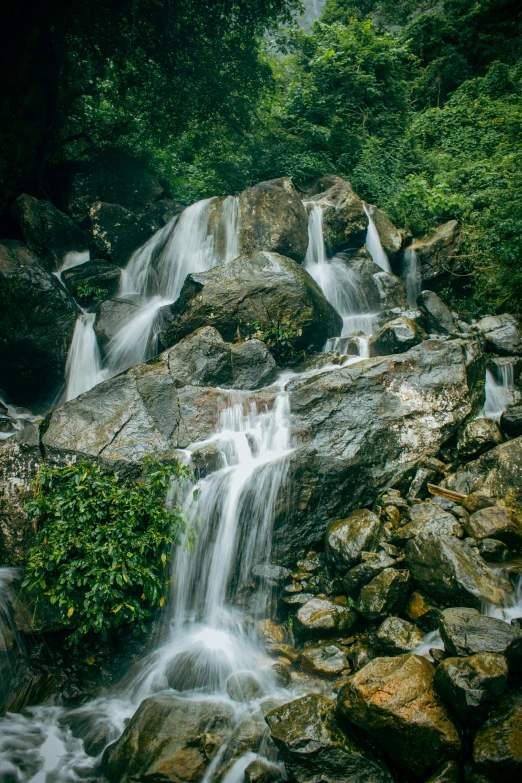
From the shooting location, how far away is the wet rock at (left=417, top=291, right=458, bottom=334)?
9.78m

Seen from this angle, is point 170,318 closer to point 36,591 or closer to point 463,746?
point 36,591

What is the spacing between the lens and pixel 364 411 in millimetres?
6852

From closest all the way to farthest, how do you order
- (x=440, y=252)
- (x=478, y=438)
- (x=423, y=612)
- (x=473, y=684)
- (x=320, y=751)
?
(x=473, y=684)
(x=320, y=751)
(x=423, y=612)
(x=478, y=438)
(x=440, y=252)

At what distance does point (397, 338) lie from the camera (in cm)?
846

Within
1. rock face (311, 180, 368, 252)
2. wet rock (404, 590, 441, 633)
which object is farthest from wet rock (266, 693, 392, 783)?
rock face (311, 180, 368, 252)

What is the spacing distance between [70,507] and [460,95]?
20.6 metres

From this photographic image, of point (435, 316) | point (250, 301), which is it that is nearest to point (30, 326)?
point (250, 301)

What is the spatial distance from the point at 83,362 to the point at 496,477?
29.2 ft

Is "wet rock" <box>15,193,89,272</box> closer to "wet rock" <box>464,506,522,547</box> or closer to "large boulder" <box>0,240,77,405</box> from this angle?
"large boulder" <box>0,240,77,405</box>

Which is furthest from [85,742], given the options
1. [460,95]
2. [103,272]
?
[460,95]

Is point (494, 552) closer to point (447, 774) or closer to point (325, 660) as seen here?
point (325, 660)

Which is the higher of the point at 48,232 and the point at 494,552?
the point at 48,232

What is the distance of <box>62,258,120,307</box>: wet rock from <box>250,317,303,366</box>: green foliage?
5299mm

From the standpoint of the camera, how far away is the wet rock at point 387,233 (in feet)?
42.4
